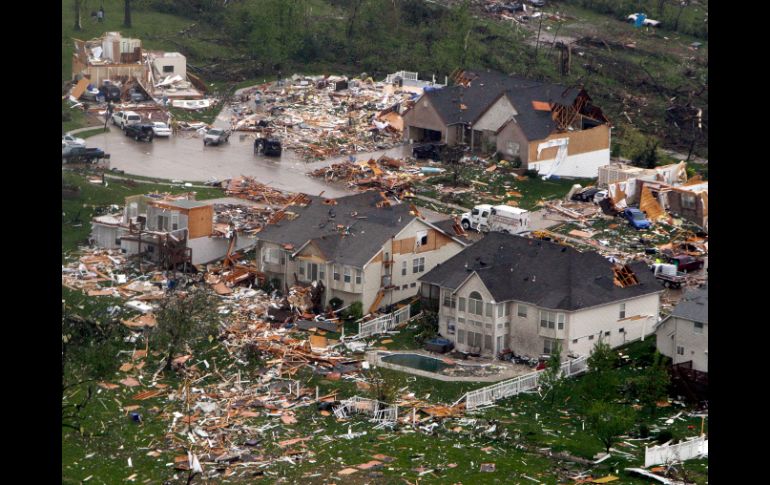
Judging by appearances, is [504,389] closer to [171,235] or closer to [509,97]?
[171,235]

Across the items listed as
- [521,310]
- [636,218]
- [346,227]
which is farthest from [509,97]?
[521,310]

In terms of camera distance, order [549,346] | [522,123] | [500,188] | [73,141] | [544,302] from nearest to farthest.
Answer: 1. [549,346]
2. [544,302]
3. [500,188]
4. [73,141]
5. [522,123]

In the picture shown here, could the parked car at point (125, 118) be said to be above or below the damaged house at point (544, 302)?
above

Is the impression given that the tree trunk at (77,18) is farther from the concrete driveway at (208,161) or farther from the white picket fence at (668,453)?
the white picket fence at (668,453)

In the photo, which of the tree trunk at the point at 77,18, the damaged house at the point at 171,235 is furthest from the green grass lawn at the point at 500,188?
the tree trunk at the point at 77,18

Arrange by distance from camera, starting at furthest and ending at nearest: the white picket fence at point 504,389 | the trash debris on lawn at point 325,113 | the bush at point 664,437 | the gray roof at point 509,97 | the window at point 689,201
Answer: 1. the trash debris on lawn at point 325,113
2. the gray roof at point 509,97
3. the window at point 689,201
4. the white picket fence at point 504,389
5. the bush at point 664,437

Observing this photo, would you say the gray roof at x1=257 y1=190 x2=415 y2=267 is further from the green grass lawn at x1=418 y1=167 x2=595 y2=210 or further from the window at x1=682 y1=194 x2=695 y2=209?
the window at x1=682 y1=194 x2=695 y2=209

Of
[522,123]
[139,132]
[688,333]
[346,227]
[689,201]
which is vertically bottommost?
[688,333]
